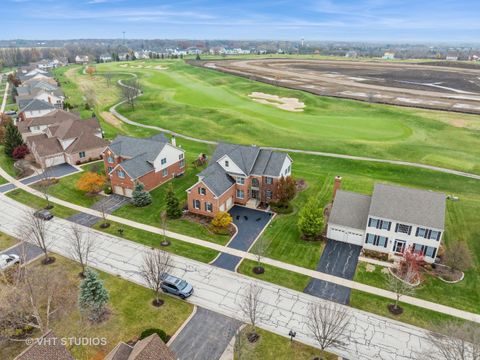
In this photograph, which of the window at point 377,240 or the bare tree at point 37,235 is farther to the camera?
the window at point 377,240

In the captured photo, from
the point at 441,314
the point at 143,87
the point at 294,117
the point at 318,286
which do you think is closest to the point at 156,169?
the point at 318,286

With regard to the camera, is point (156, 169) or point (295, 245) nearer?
point (295, 245)

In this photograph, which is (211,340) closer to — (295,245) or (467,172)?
(295,245)

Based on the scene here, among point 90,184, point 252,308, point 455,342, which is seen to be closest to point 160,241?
point 252,308

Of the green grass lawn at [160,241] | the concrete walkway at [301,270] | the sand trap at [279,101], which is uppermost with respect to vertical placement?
the sand trap at [279,101]

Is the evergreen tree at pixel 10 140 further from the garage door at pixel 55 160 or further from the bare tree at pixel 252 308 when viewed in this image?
the bare tree at pixel 252 308

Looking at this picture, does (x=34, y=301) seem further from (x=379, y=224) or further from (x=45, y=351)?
(x=379, y=224)

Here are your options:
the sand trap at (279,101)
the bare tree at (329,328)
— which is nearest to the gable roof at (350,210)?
the bare tree at (329,328)
